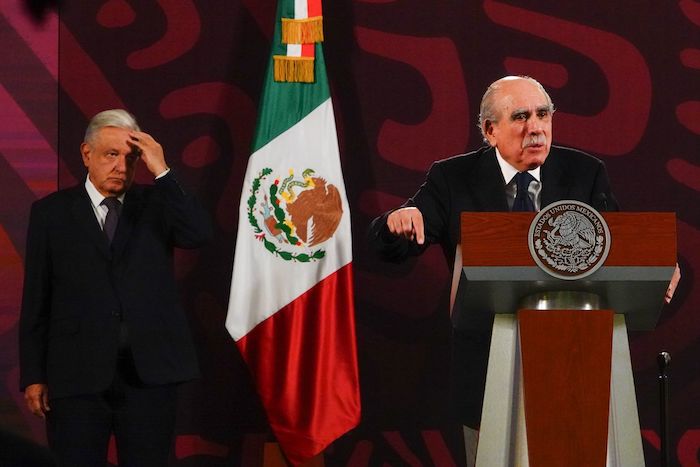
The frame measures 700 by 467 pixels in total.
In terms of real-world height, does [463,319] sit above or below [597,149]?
below

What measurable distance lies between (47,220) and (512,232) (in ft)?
5.60

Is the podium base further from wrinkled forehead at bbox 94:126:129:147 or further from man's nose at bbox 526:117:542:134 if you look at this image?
wrinkled forehead at bbox 94:126:129:147

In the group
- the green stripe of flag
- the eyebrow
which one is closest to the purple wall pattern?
the green stripe of flag

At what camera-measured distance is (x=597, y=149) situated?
4.20m

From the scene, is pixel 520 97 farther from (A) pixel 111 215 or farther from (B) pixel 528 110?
(A) pixel 111 215

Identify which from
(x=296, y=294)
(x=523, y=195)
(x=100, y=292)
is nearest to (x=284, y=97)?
(x=296, y=294)

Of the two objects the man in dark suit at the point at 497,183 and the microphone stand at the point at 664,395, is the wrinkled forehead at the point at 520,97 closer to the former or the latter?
the man in dark suit at the point at 497,183

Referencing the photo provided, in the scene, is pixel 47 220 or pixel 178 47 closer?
pixel 47 220

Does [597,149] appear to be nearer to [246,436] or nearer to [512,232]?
[246,436]

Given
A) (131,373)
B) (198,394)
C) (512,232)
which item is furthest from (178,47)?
(512,232)

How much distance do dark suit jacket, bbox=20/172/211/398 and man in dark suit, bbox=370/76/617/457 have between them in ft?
2.63

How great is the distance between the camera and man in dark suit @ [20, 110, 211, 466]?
9.82 feet

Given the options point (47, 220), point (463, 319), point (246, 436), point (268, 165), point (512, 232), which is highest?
point (268, 165)

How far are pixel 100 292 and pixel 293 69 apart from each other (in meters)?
1.27
